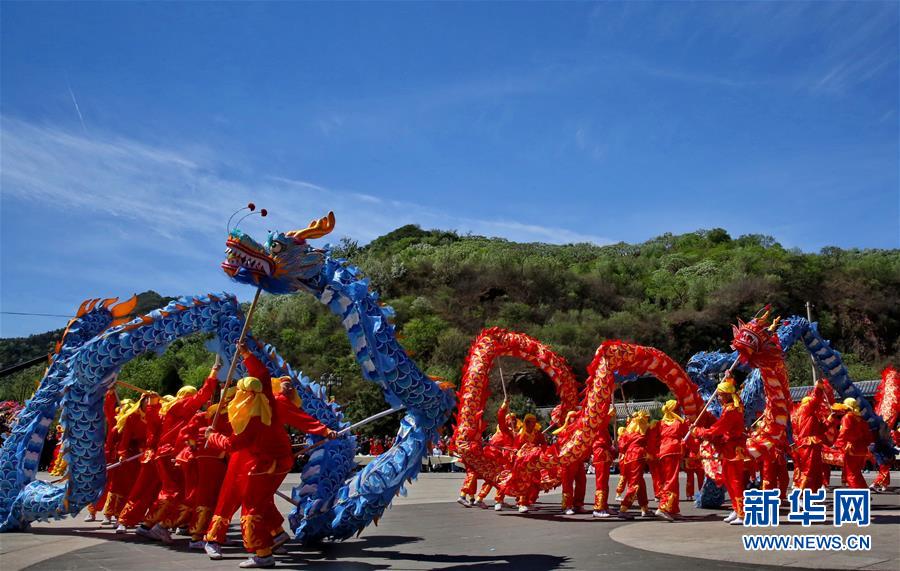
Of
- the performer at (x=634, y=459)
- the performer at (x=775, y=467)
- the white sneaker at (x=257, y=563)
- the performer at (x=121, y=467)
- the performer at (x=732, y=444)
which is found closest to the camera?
the white sneaker at (x=257, y=563)

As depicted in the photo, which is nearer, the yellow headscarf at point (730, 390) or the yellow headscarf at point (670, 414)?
the yellow headscarf at point (730, 390)

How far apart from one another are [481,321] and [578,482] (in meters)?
37.8

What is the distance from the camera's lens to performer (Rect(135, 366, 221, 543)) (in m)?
9.18

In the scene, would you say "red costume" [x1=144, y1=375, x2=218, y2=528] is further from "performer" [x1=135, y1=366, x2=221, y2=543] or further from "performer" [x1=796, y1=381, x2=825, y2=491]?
"performer" [x1=796, y1=381, x2=825, y2=491]

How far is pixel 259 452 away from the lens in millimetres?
7316

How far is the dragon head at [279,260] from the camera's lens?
7.48 meters

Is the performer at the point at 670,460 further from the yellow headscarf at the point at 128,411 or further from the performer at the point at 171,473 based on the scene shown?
the yellow headscarf at the point at 128,411

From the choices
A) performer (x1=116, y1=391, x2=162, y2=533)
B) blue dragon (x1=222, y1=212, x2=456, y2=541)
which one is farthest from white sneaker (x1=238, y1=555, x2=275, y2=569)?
performer (x1=116, y1=391, x2=162, y2=533)

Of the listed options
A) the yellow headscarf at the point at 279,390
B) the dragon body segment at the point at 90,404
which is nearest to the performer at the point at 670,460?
the dragon body segment at the point at 90,404

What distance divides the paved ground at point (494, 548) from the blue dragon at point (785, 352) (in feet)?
9.88

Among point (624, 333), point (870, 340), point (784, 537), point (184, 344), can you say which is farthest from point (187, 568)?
point (870, 340)

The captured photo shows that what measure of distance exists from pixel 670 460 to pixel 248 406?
23.0ft

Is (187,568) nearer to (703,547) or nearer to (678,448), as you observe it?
(703,547)

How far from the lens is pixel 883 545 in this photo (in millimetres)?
7629
